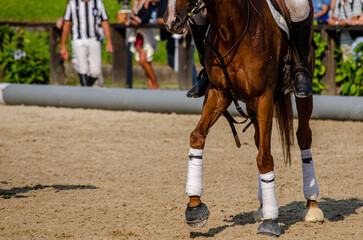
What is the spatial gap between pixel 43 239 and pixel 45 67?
1026 centimetres

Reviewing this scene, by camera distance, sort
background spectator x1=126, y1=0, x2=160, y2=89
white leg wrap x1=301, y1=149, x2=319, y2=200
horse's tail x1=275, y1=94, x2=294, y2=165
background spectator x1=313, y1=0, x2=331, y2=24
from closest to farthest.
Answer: white leg wrap x1=301, y1=149, x2=319, y2=200, horse's tail x1=275, y1=94, x2=294, y2=165, background spectator x1=313, y1=0, x2=331, y2=24, background spectator x1=126, y1=0, x2=160, y2=89

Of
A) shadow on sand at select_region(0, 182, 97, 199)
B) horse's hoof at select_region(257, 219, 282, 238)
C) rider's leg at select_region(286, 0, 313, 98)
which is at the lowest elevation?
shadow on sand at select_region(0, 182, 97, 199)

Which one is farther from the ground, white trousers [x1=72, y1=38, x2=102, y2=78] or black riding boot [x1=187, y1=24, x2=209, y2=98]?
black riding boot [x1=187, y1=24, x2=209, y2=98]

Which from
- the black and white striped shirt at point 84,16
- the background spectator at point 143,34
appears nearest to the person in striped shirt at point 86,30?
the black and white striped shirt at point 84,16

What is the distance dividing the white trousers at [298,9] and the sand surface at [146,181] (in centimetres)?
169

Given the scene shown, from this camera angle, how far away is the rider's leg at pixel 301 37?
17.5 feet

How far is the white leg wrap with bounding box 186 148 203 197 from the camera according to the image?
489 centimetres

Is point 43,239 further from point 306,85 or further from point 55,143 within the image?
point 55,143

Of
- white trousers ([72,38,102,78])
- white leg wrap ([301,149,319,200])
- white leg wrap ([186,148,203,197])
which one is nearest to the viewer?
white leg wrap ([186,148,203,197])

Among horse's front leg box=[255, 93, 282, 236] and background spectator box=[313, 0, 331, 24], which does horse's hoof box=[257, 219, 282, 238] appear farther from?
background spectator box=[313, 0, 331, 24]

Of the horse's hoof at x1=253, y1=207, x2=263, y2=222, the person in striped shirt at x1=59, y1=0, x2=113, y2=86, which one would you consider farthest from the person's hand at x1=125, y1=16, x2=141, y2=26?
the horse's hoof at x1=253, y1=207, x2=263, y2=222

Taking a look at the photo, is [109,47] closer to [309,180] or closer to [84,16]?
[84,16]

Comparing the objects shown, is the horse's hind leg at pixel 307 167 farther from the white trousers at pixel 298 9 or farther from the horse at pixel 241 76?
the white trousers at pixel 298 9

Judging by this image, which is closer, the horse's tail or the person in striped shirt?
the horse's tail
